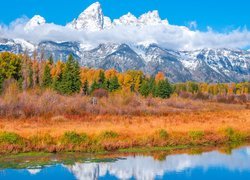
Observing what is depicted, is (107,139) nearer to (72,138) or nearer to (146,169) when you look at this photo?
(72,138)

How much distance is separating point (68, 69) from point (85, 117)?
56.4 m

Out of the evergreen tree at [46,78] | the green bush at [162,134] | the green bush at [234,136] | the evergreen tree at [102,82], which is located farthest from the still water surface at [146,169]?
the evergreen tree at [102,82]

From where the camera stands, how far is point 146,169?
25.2 meters

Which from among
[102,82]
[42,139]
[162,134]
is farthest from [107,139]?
[102,82]

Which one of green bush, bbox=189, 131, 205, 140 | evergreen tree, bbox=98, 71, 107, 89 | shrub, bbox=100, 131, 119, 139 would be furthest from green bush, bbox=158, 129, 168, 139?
evergreen tree, bbox=98, 71, 107, 89

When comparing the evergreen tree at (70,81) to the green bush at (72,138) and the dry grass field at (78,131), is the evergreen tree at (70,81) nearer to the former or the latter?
the dry grass field at (78,131)

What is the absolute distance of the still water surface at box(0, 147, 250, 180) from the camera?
76.5 feet

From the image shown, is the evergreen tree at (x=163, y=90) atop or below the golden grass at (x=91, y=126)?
atop

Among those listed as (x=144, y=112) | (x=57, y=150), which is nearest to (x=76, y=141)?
(x=57, y=150)

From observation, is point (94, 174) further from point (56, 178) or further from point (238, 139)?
point (238, 139)

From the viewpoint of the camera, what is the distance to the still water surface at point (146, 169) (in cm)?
2331

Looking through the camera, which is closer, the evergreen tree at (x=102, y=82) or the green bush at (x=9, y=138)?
the green bush at (x=9, y=138)

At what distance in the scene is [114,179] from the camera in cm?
2258

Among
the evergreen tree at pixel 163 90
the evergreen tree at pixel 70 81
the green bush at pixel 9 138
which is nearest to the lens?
the green bush at pixel 9 138
